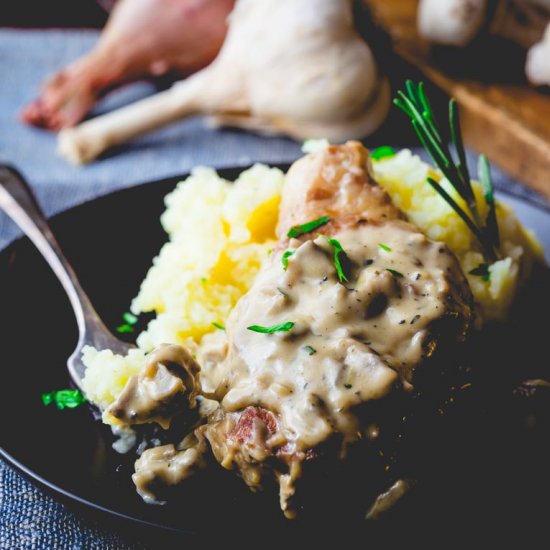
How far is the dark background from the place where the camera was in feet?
25.1

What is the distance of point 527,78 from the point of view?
5.31 m

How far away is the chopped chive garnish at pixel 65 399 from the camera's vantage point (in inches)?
109

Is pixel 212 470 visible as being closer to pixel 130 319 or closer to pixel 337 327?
pixel 337 327

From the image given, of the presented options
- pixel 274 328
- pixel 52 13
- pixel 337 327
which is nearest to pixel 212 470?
pixel 274 328

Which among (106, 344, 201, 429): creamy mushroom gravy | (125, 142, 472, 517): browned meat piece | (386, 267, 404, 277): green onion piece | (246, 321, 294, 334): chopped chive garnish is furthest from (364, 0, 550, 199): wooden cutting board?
(106, 344, 201, 429): creamy mushroom gravy

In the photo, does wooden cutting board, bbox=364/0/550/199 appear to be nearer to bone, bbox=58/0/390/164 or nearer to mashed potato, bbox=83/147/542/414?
bone, bbox=58/0/390/164

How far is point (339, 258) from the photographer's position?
2.59 m

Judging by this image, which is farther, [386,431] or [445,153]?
[445,153]

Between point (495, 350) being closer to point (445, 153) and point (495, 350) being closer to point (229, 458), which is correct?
point (445, 153)

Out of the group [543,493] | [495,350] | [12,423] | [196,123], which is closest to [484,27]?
[196,123]

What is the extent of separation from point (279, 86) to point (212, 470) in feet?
9.90

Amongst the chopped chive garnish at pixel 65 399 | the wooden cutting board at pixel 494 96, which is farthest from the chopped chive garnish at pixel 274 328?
the wooden cutting board at pixel 494 96

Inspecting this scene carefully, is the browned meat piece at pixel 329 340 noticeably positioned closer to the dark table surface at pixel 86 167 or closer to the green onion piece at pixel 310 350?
the green onion piece at pixel 310 350

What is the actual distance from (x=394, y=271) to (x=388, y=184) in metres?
0.82
